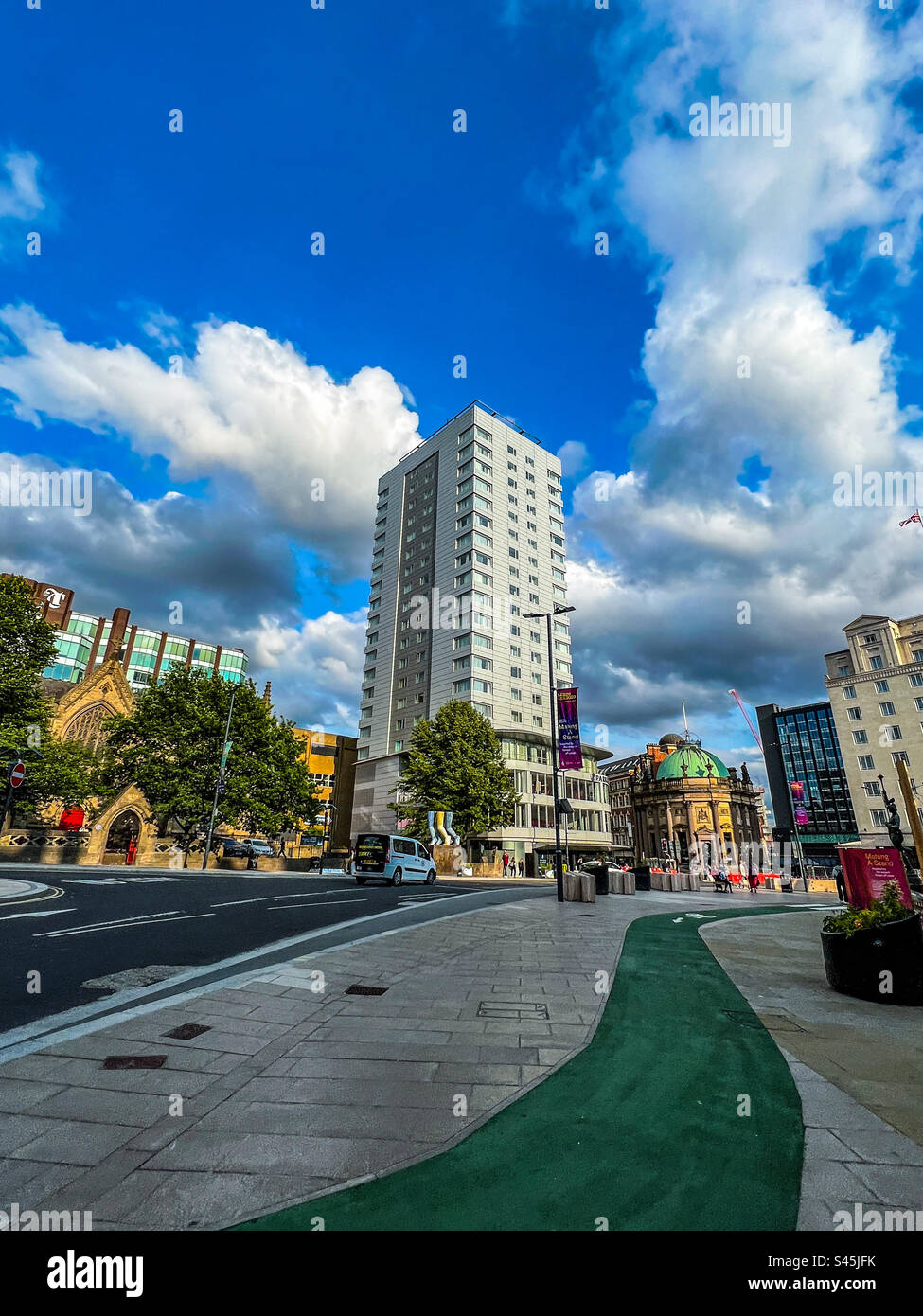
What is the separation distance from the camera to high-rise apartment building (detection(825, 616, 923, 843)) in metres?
55.9

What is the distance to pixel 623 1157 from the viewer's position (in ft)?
10.6

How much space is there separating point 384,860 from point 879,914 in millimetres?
21744

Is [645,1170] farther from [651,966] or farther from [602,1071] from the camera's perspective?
[651,966]

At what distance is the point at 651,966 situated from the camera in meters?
8.78

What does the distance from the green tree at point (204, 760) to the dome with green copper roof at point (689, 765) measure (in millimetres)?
74130

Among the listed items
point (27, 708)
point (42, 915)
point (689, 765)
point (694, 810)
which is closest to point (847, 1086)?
point (42, 915)

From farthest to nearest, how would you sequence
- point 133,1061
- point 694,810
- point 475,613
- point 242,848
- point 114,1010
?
point 694,810, point 475,613, point 242,848, point 114,1010, point 133,1061

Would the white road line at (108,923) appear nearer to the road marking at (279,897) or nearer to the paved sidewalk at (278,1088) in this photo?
the road marking at (279,897)

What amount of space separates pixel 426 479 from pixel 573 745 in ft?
205

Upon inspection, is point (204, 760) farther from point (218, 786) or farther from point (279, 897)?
point (279, 897)

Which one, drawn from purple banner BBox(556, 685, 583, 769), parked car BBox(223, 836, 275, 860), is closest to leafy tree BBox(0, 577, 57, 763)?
parked car BBox(223, 836, 275, 860)

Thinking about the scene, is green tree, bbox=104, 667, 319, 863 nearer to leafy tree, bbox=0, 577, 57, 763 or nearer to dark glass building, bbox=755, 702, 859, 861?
leafy tree, bbox=0, 577, 57, 763

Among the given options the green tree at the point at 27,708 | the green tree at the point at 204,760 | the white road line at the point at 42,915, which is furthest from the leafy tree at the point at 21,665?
the white road line at the point at 42,915
